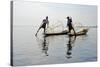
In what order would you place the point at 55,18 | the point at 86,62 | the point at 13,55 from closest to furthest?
1. the point at 13,55
2. the point at 55,18
3. the point at 86,62

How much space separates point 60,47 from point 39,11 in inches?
19.3

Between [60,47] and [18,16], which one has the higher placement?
[18,16]

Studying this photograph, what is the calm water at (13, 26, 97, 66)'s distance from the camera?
2.23m

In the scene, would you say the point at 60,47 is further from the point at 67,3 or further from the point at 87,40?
the point at 67,3

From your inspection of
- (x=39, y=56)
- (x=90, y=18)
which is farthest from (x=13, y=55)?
(x=90, y=18)

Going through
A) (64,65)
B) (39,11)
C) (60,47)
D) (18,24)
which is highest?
(39,11)

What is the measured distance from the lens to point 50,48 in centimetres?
236

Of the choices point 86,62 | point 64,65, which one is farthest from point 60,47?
point 86,62

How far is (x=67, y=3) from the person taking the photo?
96.0 inches

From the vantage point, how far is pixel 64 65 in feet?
7.97

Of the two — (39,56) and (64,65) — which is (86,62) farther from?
(39,56)

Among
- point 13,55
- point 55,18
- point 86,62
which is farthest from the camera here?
point 86,62

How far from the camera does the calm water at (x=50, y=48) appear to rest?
2.23 metres

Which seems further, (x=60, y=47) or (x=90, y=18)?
(x=90, y=18)
